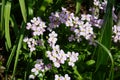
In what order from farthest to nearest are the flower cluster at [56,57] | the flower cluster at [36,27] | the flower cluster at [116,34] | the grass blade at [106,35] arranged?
the flower cluster at [116,34] → the flower cluster at [36,27] → the flower cluster at [56,57] → the grass blade at [106,35]

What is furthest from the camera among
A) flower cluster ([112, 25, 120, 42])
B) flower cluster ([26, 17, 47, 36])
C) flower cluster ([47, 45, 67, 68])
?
flower cluster ([112, 25, 120, 42])

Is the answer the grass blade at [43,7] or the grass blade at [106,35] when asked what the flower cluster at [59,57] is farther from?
the grass blade at [43,7]

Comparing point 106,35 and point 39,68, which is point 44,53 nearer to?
point 39,68

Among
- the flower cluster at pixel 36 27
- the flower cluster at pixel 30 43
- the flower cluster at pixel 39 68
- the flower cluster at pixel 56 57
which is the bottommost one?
the flower cluster at pixel 39 68

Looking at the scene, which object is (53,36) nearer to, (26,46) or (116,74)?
(26,46)

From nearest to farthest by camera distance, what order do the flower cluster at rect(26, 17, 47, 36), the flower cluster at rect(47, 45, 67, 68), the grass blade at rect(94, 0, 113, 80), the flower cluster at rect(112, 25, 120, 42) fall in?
1. the grass blade at rect(94, 0, 113, 80)
2. the flower cluster at rect(47, 45, 67, 68)
3. the flower cluster at rect(26, 17, 47, 36)
4. the flower cluster at rect(112, 25, 120, 42)

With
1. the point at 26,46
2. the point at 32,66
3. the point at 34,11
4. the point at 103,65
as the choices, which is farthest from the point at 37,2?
the point at 103,65

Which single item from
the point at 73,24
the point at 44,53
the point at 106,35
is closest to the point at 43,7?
the point at 73,24

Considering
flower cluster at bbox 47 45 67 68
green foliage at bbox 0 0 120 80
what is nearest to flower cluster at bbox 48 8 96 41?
green foliage at bbox 0 0 120 80

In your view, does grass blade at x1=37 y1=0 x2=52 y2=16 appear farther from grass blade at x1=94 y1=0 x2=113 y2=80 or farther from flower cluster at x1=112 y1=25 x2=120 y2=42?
grass blade at x1=94 y1=0 x2=113 y2=80

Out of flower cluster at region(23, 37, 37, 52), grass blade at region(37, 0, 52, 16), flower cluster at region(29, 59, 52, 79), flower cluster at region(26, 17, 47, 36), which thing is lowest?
flower cluster at region(29, 59, 52, 79)

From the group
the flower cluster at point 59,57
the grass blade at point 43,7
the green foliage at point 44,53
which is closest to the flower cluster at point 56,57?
the flower cluster at point 59,57
